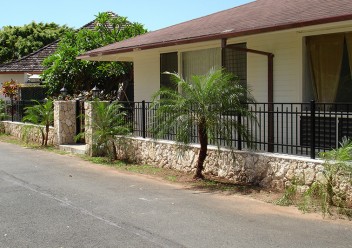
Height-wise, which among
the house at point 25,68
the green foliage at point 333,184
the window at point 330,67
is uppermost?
the house at point 25,68

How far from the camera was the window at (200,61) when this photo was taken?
12531 millimetres

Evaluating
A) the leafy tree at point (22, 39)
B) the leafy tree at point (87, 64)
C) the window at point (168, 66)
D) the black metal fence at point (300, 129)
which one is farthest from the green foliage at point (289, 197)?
the leafy tree at point (22, 39)

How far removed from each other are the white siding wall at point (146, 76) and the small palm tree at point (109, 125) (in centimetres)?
200

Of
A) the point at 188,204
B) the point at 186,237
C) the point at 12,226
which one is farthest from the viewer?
the point at 188,204

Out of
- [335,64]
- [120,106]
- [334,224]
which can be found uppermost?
[335,64]

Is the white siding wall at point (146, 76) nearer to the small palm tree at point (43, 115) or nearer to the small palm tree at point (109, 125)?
the small palm tree at point (109, 125)

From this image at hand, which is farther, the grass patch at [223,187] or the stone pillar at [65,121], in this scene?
the stone pillar at [65,121]

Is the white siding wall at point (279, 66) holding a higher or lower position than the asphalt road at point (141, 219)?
higher

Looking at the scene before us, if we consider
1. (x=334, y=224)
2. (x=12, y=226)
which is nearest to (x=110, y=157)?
(x=12, y=226)

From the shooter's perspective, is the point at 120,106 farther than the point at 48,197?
Yes

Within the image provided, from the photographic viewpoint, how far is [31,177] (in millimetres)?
10430

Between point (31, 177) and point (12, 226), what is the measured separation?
3.99m

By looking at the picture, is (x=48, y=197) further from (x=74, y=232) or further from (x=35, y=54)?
(x=35, y=54)

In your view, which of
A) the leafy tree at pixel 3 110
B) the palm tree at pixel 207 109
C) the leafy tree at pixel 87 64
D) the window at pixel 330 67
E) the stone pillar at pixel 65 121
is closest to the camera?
the palm tree at pixel 207 109
